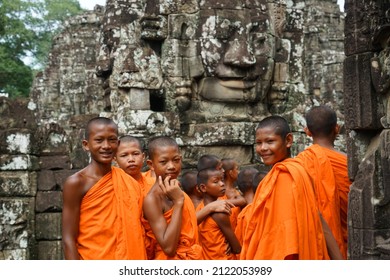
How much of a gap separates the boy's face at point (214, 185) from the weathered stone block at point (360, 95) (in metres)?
1.48

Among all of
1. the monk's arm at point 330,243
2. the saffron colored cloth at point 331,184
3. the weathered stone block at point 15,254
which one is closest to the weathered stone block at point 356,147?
the saffron colored cloth at point 331,184

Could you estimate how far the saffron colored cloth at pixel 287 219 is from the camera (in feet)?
13.8

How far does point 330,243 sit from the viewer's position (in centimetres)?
441

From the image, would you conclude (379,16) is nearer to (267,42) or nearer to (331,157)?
(331,157)

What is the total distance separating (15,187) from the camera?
8.30 m

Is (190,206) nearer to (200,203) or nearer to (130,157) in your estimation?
(130,157)

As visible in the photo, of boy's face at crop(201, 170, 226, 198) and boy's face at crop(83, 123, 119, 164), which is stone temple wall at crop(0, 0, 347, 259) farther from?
boy's face at crop(83, 123, 119, 164)

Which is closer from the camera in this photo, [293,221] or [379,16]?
[293,221]

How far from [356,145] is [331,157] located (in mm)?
263

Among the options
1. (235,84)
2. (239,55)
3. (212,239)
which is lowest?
(212,239)

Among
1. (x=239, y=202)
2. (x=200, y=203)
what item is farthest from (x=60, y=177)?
(x=239, y=202)

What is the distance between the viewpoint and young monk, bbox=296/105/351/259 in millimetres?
4645

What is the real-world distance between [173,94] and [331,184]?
16.1 feet
